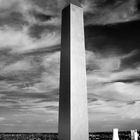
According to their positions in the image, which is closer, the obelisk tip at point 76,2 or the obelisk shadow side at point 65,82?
the obelisk shadow side at point 65,82

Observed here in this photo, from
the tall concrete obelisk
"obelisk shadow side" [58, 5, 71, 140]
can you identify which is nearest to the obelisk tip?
the tall concrete obelisk

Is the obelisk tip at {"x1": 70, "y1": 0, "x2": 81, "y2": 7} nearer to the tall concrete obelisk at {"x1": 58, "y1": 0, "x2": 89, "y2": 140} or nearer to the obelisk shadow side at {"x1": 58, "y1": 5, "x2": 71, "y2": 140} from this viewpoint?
the tall concrete obelisk at {"x1": 58, "y1": 0, "x2": 89, "y2": 140}

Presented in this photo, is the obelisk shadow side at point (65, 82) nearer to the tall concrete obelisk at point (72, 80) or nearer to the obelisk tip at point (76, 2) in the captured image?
the tall concrete obelisk at point (72, 80)

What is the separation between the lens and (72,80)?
5309 mm

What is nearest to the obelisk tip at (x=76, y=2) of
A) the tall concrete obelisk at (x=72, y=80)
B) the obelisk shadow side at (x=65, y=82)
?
the tall concrete obelisk at (x=72, y=80)

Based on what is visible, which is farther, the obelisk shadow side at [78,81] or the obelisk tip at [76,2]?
the obelisk tip at [76,2]

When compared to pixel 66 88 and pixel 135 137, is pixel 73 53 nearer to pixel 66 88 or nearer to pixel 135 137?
pixel 66 88

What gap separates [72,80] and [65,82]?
19cm

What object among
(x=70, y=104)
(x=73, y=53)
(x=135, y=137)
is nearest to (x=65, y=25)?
(x=73, y=53)

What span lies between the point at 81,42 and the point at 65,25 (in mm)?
552

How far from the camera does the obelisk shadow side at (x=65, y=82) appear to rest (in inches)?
203

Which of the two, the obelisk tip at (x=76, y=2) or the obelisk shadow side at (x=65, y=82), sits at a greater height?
the obelisk tip at (x=76, y=2)

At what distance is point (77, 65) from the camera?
551 centimetres

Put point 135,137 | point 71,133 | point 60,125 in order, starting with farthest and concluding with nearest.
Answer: point 135,137 < point 60,125 < point 71,133
